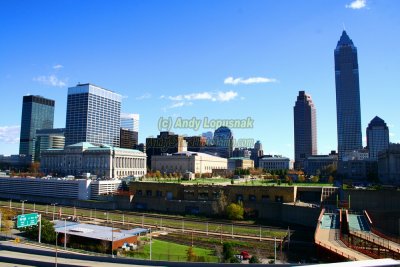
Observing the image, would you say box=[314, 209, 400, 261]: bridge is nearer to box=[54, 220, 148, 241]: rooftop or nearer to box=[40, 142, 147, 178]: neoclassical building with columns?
box=[54, 220, 148, 241]: rooftop

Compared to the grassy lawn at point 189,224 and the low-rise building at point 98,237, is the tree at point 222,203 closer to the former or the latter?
the grassy lawn at point 189,224

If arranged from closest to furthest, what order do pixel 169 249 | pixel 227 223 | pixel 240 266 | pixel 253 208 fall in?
pixel 240 266 < pixel 169 249 < pixel 227 223 < pixel 253 208

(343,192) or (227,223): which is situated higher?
(343,192)

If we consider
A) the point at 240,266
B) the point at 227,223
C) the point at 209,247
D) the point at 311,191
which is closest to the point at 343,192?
the point at 311,191

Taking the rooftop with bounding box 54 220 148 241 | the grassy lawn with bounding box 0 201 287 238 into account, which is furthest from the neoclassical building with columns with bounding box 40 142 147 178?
the rooftop with bounding box 54 220 148 241

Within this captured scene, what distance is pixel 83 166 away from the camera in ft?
588

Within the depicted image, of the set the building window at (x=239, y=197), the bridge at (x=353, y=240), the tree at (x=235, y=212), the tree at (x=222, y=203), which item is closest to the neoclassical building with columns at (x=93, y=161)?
the building window at (x=239, y=197)

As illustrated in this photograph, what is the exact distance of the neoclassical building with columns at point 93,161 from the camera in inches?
6826

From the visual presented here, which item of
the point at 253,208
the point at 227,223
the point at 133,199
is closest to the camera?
the point at 227,223

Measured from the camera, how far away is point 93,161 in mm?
177750

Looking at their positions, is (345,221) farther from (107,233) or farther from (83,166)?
(83,166)

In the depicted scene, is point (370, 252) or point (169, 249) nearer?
point (370, 252)

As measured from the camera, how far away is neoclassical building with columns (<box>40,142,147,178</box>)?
173 metres

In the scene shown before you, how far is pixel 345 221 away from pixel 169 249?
28.0 meters
